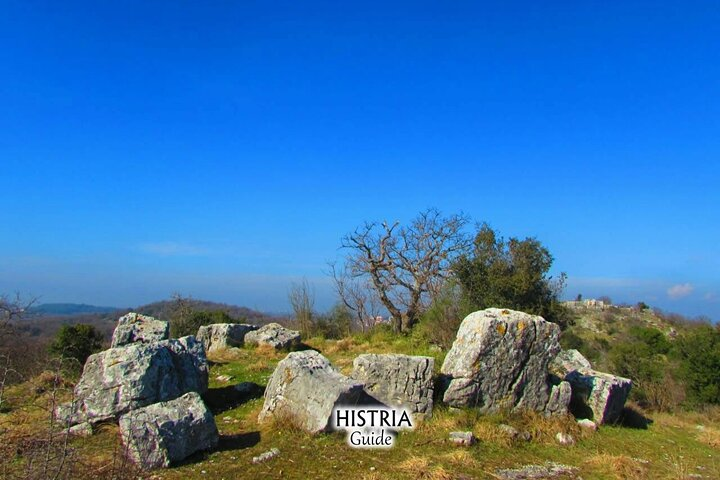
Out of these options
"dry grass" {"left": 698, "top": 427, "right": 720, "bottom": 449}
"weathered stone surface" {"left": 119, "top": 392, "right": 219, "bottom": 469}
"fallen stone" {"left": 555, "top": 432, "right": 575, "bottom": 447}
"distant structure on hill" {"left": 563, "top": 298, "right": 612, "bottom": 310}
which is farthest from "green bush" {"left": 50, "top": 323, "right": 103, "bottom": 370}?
"distant structure on hill" {"left": 563, "top": 298, "right": 612, "bottom": 310}

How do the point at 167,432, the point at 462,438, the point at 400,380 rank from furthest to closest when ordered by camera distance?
the point at 400,380, the point at 462,438, the point at 167,432

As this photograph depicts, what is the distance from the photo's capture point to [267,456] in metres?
8.09

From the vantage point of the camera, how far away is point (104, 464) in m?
7.22

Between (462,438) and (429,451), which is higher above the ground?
(462,438)

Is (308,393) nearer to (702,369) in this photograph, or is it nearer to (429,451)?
(429,451)

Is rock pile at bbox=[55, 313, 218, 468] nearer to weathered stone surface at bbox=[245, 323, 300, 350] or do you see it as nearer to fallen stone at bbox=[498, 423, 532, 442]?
fallen stone at bbox=[498, 423, 532, 442]

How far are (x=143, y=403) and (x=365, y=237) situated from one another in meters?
18.8

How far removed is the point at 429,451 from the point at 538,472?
1828 millimetres

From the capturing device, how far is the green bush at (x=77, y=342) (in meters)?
16.8

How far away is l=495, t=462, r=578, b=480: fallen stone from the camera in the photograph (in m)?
7.97

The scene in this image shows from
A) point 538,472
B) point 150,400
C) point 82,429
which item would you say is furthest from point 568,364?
point 82,429

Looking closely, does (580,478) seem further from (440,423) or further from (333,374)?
(333,374)

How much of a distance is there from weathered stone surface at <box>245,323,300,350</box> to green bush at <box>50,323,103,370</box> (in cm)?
567

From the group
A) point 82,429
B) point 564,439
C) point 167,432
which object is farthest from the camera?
point 564,439
